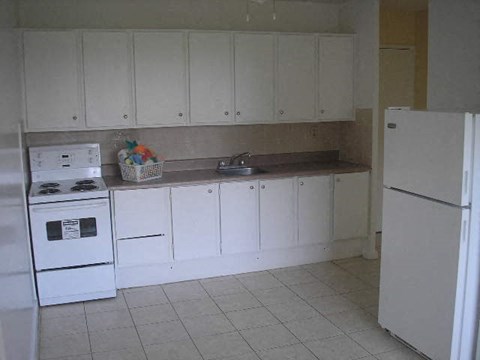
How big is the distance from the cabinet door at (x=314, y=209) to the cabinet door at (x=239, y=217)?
0.45 meters

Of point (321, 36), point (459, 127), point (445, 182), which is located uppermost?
point (321, 36)

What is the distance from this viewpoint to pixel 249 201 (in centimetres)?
478

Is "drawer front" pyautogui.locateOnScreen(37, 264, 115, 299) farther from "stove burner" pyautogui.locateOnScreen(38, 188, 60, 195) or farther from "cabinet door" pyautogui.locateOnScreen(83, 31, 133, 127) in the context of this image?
"cabinet door" pyautogui.locateOnScreen(83, 31, 133, 127)

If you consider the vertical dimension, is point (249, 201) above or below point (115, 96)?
below

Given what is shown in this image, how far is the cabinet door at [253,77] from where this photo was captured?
4.85m

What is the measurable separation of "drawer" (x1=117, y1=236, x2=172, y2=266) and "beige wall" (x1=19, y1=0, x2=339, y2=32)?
1928mm

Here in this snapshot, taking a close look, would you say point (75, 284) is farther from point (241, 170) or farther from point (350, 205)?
point (350, 205)

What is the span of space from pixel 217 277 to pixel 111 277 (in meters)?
0.98

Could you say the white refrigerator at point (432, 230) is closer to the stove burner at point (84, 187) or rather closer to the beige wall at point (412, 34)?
the stove burner at point (84, 187)

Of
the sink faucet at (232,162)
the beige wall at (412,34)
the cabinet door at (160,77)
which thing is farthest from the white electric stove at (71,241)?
the beige wall at (412,34)

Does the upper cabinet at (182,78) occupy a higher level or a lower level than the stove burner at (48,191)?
higher

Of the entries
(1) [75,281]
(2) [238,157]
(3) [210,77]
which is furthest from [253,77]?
(1) [75,281]

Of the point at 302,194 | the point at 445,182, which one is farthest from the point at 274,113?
→ the point at 445,182

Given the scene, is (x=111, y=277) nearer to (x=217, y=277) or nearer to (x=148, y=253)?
(x=148, y=253)
